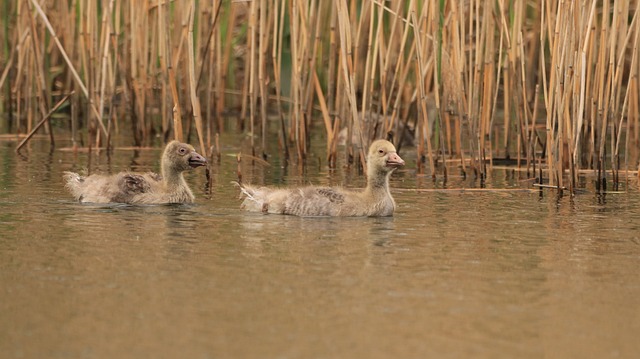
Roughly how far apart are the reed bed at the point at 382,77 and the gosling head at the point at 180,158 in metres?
0.71

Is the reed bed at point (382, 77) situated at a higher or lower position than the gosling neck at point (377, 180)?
higher

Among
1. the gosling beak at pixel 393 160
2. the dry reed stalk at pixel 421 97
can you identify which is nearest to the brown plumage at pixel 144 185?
the gosling beak at pixel 393 160

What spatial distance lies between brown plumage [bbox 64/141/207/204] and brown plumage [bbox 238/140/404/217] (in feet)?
2.59

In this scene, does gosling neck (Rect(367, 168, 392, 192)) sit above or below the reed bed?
below

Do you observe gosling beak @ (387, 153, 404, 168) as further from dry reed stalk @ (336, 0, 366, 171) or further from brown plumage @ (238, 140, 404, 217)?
dry reed stalk @ (336, 0, 366, 171)

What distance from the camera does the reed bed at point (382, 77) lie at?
11.3 m

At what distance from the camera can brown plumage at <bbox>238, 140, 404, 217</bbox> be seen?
9852 mm

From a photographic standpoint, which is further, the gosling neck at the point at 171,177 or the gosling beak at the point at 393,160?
the gosling neck at the point at 171,177

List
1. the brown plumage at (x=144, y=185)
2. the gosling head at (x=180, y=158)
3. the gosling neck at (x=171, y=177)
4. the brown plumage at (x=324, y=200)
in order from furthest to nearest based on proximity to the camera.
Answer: the gosling head at (x=180, y=158) → the gosling neck at (x=171, y=177) → the brown plumage at (x=144, y=185) → the brown plumage at (x=324, y=200)

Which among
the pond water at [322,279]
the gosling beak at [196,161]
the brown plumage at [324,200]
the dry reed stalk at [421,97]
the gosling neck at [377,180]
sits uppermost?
the dry reed stalk at [421,97]

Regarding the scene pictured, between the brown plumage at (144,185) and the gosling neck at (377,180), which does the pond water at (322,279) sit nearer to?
the brown plumage at (144,185)

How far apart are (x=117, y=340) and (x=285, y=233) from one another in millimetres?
3286

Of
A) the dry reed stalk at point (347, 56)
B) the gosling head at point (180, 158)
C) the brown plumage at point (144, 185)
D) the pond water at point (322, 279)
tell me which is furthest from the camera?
the dry reed stalk at point (347, 56)

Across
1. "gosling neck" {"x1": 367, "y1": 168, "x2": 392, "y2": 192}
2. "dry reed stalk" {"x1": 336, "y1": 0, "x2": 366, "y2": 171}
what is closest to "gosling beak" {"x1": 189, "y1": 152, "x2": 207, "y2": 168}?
"gosling neck" {"x1": 367, "y1": 168, "x2": 392, "y2": 192}
